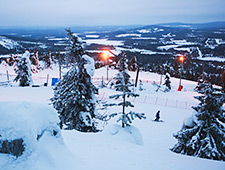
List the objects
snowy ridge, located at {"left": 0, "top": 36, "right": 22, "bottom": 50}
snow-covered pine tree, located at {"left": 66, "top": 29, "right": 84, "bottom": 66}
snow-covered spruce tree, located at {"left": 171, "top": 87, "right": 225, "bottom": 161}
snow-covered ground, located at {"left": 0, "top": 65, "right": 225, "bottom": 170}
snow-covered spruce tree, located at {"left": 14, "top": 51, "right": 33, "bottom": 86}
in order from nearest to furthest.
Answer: snow-covered ground, located at {"left": 0, "top": 65, "right": 225, "bottom": 170} < snow-covered spruce tree, located at {"left": 171, "top": 87, "right": 225, "bottom": 161} < snow-covered pine tree, located at {"left": 66, "top": 29, "right": 84, "bottom": 66} < snow-covered spruce tree, located at {"left": 14, "top": 51, "right": 33, "bottom": 86} < snowy ridge, located at {"left": 0, "top": 36, "right": 22, "bottom": 50}

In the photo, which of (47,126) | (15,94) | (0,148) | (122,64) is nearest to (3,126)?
(0,148)

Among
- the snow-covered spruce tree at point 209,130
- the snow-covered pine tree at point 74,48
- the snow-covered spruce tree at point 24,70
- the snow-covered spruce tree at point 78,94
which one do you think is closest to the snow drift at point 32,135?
the snow-covered spruce tree at point 78,94

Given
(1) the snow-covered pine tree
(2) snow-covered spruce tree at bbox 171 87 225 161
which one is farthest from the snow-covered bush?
(2) snow-covered spruce tree at bbox 171 87 225 161

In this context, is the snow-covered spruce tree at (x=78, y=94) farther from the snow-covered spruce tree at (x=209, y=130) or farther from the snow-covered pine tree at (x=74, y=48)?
the snow-covered spruce tree at (x=209, y=130)

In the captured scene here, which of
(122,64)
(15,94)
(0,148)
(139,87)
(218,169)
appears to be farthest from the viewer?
(139,87)

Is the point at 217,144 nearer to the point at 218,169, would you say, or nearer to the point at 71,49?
the point at 218,169

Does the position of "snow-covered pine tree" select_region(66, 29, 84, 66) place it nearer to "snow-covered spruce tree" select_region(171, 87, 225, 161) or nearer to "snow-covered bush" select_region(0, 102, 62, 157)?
"snow-covered bush" select_region(0, 102, 62, 157)

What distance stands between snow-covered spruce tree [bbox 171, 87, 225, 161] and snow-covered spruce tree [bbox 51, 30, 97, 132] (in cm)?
544

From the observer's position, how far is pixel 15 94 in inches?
855

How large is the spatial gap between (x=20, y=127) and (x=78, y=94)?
6428 mm

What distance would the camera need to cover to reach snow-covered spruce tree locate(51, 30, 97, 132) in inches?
413

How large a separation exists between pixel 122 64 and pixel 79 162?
87.5 ft

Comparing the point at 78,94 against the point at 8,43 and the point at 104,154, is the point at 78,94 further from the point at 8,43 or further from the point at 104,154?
the point at 8,43

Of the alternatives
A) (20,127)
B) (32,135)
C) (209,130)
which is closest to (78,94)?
(32,135)
